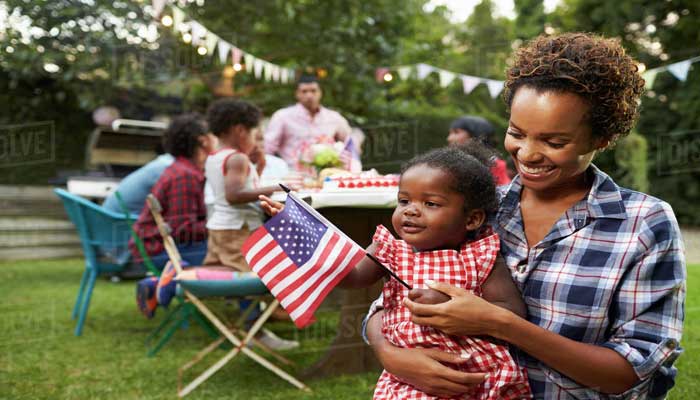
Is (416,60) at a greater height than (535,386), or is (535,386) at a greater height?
(416,60)

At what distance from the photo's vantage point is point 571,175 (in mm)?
1394

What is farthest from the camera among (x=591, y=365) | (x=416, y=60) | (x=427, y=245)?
(x=416, y=60)

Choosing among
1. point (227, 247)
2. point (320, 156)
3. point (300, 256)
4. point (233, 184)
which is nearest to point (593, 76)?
point (300, 256)

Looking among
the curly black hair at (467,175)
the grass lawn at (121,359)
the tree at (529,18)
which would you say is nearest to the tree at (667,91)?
the tree at (529,18)

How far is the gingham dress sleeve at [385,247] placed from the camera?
1603mm

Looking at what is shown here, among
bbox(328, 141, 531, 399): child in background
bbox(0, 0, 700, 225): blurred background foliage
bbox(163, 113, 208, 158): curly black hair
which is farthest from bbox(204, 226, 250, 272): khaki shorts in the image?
bbox(0, 0, 700, 225): blurred background foliage

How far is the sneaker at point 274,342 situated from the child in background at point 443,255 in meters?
3.05

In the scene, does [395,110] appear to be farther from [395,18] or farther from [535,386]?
[535,386]

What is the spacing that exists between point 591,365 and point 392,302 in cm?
48

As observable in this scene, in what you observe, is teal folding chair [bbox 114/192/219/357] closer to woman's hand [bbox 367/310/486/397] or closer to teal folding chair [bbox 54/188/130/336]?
teal folding chair [bbox 54/188/130/336]

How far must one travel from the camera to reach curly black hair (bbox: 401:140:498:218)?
1.58 meters

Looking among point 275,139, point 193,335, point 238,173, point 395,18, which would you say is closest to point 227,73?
point 395,18

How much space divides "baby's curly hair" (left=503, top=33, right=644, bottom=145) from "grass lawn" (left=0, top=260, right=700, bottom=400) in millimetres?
2413

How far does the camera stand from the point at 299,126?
6.05m
